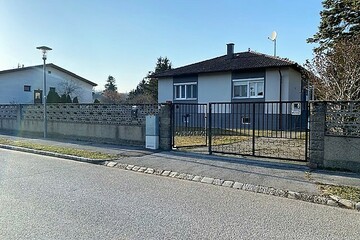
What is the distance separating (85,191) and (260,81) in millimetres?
17380

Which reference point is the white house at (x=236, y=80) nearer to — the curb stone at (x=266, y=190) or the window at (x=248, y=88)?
the window at (x=248, y=88)

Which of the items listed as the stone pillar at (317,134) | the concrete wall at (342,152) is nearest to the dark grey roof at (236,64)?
the stone pillar at (317,134)

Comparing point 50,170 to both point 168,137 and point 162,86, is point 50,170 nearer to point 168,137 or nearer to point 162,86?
point 168,137

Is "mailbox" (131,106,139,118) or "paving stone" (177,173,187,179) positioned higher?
"mailbox" (131,106,139,118)

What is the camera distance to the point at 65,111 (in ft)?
51.0

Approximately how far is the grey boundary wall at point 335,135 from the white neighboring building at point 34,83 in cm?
3552

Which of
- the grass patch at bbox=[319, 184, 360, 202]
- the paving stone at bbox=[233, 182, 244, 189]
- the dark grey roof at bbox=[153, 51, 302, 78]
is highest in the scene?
the dark grey roof at bbox=[153, 51, 302, 78]

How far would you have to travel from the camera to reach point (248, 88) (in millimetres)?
21766

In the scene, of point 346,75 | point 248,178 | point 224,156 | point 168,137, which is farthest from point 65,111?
point 346,75

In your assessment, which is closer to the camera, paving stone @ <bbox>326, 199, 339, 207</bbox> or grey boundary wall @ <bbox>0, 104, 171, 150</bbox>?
paving stone @ <bbox>326, 199, 339, 207</bbox>

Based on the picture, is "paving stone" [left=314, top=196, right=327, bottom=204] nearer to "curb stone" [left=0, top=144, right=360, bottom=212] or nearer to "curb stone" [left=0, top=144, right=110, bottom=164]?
"curb stone" [left=0, top=144, right=360, bottom=212]

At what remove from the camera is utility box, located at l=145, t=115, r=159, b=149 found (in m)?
11.3

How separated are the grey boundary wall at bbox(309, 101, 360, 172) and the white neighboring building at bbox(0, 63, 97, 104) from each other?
35518mm

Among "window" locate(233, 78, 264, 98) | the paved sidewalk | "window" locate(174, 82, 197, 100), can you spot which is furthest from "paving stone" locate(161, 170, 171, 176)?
"window" locate(174, 82, 197, 100)
